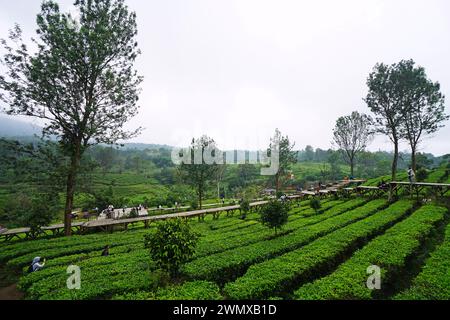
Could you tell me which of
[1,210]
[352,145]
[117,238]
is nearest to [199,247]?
[117,238]

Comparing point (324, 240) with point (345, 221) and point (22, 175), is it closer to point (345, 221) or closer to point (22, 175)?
point (345, 221)

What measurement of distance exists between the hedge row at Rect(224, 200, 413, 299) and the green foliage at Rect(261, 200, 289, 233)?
10.3 ft

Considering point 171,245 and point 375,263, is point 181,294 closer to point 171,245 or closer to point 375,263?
point 171,245

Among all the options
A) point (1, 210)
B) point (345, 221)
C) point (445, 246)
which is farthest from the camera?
point (1, 210)

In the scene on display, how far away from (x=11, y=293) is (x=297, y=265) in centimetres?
1455

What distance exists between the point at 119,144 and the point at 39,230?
12.5 meters

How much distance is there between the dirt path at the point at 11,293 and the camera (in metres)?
→ 10.5

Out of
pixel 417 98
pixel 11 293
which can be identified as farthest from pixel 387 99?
pixel 11 293

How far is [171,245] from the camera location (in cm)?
995

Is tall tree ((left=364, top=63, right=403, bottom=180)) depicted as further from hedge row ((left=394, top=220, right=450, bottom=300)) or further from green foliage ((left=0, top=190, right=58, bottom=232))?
green foliage ((left=0, top=190, right=58, bottom=232))

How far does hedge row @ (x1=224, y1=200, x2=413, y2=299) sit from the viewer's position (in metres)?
8.85

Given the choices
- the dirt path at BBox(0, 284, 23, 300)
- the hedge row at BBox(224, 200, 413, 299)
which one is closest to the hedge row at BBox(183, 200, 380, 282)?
the hedge row at BBox(224, 200, 413, 299)

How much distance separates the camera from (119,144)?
19.9 m
